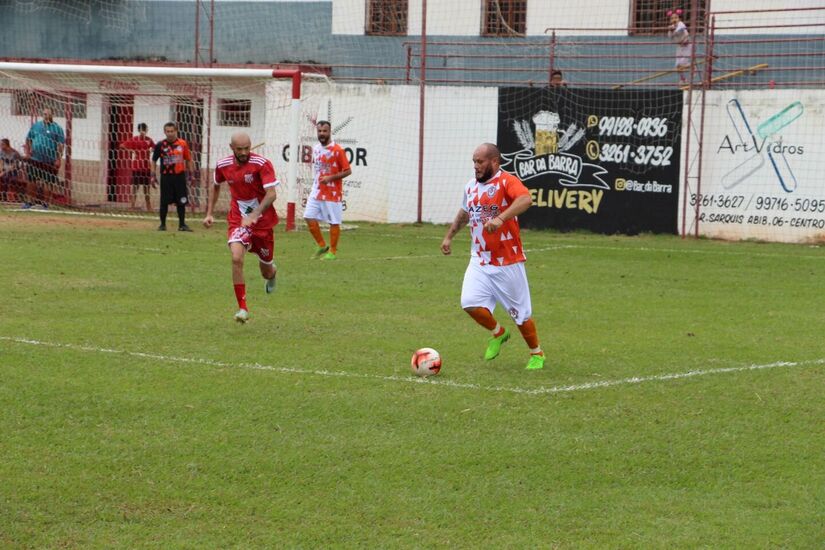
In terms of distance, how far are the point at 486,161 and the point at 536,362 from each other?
1.75m

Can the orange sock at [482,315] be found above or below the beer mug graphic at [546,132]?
below

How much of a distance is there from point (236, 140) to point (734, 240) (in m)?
13.8

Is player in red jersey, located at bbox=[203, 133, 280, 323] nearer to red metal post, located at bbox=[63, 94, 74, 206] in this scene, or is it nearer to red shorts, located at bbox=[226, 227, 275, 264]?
red shorts, located at bbox=[226, 227, 275, 264]

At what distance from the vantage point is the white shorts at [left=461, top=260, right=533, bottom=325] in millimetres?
10359

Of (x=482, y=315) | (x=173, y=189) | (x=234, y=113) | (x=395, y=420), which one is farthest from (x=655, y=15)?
(x=395, y=420)

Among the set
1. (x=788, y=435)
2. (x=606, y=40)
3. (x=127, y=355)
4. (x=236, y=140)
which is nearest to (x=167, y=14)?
(x=606, y=40)

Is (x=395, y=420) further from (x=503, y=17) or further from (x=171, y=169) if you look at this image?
(x=503, y=17)

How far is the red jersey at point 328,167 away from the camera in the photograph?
19.6m

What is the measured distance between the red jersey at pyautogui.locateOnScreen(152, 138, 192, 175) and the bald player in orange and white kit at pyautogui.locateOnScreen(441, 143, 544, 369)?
14.3 m

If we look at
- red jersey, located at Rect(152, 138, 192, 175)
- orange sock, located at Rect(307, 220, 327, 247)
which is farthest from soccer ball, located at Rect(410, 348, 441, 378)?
red jersey, located at Rect(152, 138, 192, 175)

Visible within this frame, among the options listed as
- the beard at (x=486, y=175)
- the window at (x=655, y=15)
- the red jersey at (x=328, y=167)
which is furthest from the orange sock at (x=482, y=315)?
the window at (x=655, y=15)

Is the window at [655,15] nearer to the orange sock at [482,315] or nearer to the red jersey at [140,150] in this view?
the red jersey at [140,150]

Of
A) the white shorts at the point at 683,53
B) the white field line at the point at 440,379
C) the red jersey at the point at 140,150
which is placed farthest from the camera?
the red jersey at the point at 140,150

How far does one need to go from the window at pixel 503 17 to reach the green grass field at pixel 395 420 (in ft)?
55.2
